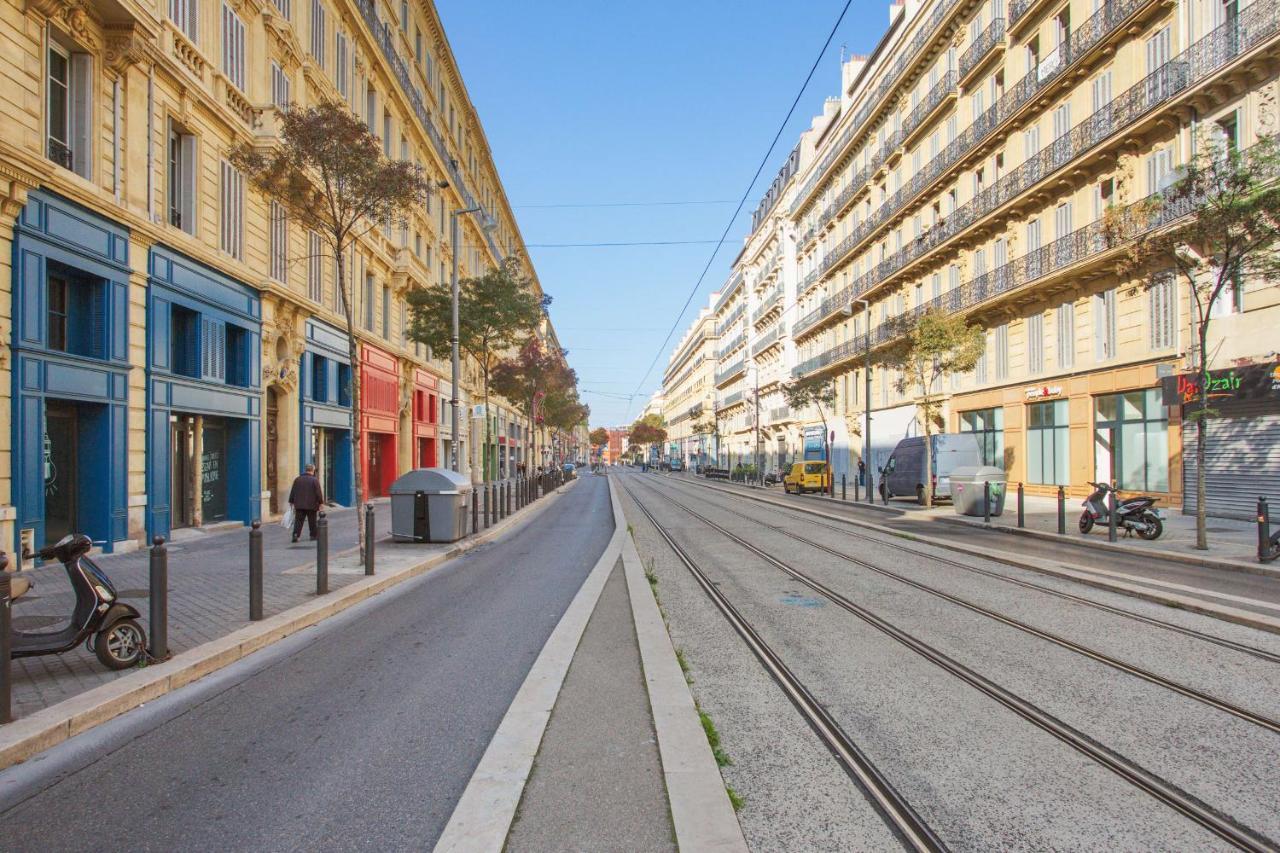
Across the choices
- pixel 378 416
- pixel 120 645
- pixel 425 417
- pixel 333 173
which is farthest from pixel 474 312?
pixel 120 645

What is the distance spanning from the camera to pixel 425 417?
34594 millimetres

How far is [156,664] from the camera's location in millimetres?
5754

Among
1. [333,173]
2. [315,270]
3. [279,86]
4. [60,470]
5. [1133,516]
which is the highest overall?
[279,86]

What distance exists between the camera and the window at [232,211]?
1658cm

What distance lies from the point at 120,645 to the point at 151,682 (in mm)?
592

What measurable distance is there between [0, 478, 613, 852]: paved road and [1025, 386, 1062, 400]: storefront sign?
22772 mm

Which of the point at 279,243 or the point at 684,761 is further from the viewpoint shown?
the point at 279,243

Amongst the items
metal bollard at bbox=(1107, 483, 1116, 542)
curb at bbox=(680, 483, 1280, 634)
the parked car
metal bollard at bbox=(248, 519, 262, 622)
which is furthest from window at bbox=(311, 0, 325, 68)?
the parked car

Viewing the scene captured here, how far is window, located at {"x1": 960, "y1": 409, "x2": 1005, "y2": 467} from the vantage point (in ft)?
94.4

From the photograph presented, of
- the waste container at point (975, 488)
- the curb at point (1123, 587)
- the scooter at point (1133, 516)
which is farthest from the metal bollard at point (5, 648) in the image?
the waste container at point (975, 488)

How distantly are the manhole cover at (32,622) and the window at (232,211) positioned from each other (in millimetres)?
11315

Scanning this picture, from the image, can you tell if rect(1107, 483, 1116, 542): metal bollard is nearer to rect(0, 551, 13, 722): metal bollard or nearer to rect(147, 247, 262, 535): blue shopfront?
rect(0, 551, 13, 722): metal bollard

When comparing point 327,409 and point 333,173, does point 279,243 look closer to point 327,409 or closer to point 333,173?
point 327,409

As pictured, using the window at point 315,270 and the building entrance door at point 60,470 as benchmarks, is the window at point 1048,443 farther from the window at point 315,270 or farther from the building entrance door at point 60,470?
the building entrance door at point 60,470
